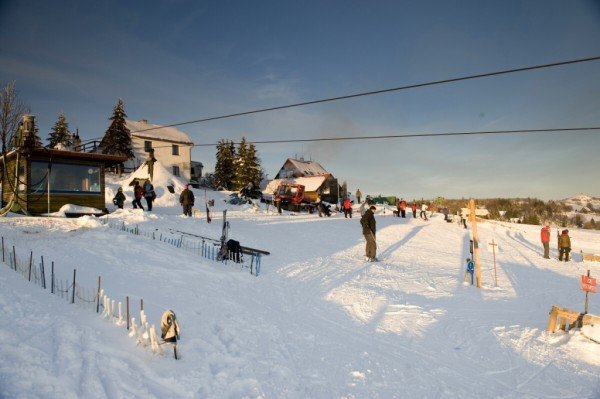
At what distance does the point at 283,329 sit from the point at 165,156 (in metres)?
41.3

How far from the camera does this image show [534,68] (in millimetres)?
7180

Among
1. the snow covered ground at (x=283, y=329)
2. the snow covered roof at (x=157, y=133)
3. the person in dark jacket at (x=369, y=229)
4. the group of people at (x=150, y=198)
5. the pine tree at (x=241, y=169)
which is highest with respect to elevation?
the snow covered roof at (x=157, y=133)

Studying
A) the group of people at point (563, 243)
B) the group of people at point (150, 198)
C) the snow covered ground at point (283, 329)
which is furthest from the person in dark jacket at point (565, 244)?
the group of people at point (150, 198)

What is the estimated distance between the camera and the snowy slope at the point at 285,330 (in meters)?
4.37

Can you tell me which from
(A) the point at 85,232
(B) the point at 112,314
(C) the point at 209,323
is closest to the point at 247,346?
(C) the point at 209,323

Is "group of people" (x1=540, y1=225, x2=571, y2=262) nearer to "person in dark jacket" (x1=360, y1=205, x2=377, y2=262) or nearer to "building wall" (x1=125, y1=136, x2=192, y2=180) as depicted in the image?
"person in dark jacket" (x1=360, y1=205, x2=377, y2=262)

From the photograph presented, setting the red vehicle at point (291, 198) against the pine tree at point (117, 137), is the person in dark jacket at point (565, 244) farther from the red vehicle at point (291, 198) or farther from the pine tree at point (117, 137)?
the pine tree at point (117, 137)

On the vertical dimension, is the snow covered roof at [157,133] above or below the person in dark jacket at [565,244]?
above

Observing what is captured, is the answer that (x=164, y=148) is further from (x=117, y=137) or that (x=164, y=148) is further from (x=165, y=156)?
(x=117, y=137)

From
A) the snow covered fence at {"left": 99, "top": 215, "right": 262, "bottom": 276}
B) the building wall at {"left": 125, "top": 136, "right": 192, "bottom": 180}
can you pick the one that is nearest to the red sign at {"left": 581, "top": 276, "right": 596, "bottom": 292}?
the snow covered fence at {"left": 99, "top": 215, "right": 262, "bottom": 276}

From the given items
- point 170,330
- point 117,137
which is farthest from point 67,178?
point 117,137

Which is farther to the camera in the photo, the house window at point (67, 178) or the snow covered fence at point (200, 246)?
the house window at point (67, 178)

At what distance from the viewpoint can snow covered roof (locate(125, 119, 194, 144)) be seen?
4338 cm

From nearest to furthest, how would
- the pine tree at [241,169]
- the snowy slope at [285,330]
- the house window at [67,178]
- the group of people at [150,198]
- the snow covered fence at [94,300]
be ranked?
1. the snowy slope at [285,330]
2. the snow covered fence at [94,300]
3. the house window at [67,178]
4. the group of people at [150,198]
5. the pine tree at [241,169]
